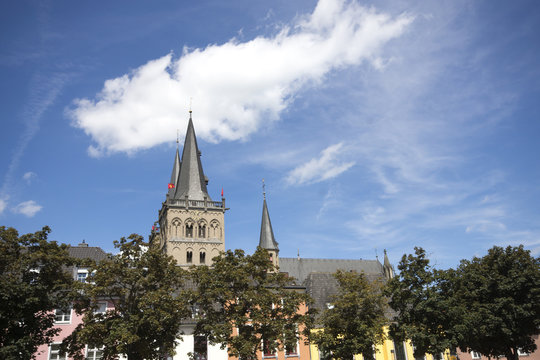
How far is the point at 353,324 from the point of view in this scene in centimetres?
3300

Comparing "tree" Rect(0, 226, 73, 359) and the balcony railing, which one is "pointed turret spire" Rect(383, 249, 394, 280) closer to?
the balcony railing

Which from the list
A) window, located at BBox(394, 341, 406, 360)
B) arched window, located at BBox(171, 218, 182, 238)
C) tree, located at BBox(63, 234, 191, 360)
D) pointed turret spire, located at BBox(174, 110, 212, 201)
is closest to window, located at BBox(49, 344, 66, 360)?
tree, located at BBox(63, 234, 191, 360)

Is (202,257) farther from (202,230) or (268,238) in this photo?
(268,238)

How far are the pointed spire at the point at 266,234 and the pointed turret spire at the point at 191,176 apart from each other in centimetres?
1188

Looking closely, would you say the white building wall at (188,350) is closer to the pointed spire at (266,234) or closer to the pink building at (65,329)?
the pink building at (65,329)

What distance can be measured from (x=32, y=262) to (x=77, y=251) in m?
18.7

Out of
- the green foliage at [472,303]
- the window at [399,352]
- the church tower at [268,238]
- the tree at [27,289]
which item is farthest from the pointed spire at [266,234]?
the tree at [27,289]

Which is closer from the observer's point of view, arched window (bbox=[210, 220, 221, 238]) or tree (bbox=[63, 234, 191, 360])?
tree (bbox=[63, 234, 191, 360])

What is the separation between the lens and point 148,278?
28922 millimetres

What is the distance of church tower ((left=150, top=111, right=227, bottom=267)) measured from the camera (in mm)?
81312

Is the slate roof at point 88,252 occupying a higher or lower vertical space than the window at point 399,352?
higher

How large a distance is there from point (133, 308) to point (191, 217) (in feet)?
181

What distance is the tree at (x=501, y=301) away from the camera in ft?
119

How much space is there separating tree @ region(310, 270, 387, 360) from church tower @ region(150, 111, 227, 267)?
49.4m
